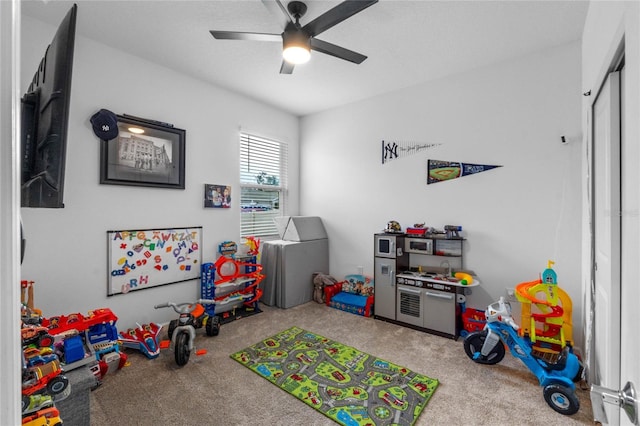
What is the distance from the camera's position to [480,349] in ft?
8.29

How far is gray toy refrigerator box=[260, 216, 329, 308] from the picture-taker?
152 inches

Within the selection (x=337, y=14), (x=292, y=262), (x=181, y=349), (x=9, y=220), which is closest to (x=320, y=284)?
(x=292, y=262)

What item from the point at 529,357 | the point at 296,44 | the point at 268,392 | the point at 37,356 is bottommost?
the point at 268,392

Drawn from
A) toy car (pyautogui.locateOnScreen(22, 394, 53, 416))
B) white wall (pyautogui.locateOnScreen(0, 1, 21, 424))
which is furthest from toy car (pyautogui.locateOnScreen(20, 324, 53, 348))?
white wall (pyautogui.locateOnScreen(0, 1, 21, 424))

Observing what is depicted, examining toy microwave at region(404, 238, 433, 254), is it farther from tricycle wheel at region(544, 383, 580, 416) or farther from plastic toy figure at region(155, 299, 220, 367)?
plastic toy figure at region(155, 299, 220, 367)

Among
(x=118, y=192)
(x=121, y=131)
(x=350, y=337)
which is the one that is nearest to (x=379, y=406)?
(x=350, y=337)

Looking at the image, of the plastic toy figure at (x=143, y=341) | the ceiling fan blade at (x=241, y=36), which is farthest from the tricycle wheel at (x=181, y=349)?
the ceiling fan blade at (x=241, y=36)

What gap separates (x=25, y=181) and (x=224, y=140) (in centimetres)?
292

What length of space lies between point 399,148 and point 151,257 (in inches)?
125

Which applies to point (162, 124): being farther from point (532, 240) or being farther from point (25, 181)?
point (532, 240)

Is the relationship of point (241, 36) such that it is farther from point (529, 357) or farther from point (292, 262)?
point (529, 357)

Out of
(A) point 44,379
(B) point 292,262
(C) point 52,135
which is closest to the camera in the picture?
(C) point 52,135

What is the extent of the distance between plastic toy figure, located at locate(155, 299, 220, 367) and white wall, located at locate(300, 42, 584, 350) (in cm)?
204

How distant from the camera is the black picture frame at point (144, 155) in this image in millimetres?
2799
